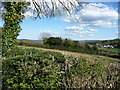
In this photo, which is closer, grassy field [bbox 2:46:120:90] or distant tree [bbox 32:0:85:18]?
grassy field [bbox 2:46:120:90]

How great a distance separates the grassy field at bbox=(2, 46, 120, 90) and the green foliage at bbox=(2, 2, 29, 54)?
0.83 metres

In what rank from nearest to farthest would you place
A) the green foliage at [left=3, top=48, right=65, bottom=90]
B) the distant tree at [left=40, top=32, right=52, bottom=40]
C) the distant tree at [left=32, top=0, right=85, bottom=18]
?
the green foliage at [left=3, top=48, right=65, bottom=90], the distant tree at [left=32, top=0, right=85, bottom=18], the distant tree at [left=40, top=32, right=52, bottom=40]

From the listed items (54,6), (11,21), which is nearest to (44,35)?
(11,21)

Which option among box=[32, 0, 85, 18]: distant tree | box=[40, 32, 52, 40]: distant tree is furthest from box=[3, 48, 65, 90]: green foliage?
box=[40, 32, 52, 40]: distant tree

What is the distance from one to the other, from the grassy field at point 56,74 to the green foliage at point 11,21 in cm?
83

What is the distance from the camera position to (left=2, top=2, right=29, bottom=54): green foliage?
13.9 ft

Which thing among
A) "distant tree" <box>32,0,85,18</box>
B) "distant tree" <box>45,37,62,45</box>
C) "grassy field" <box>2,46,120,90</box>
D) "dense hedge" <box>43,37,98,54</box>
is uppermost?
"distant tree" <box>32,0,85,18</box>

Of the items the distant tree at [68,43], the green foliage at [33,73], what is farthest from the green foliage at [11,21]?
the distant tree at [68,43]

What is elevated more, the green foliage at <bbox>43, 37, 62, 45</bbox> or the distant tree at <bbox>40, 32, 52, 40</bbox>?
the distant tree at <bbox>40, 32, 52, 40</bbox>

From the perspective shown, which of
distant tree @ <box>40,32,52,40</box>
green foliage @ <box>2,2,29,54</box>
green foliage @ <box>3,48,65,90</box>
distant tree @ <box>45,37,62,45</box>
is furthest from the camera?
distant tree @ <box>45,37,62,45</box>

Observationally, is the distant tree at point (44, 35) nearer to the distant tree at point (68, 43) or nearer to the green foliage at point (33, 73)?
the distant tree at point (68, 43)

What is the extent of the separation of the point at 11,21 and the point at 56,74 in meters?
1.90

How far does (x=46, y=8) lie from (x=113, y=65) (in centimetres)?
180

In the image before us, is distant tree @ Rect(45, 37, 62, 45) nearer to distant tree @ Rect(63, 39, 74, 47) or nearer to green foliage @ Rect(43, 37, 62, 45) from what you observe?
green foliage @ Rect(43, 37, 62, 45)
